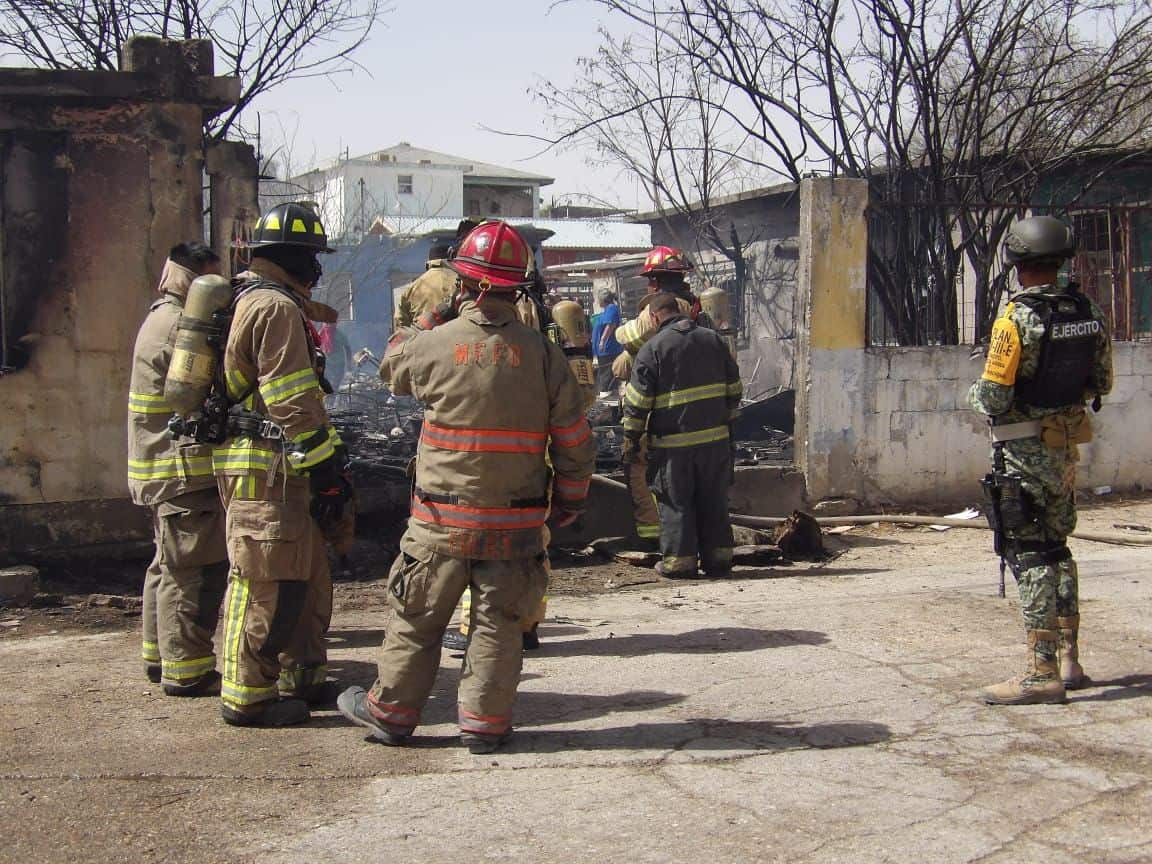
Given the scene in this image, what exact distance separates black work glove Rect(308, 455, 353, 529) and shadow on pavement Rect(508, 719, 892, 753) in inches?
45.5

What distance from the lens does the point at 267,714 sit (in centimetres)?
486

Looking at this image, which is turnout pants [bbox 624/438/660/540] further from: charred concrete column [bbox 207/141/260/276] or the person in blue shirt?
the person in blue shirt

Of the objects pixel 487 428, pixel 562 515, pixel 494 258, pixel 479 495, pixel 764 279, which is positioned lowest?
pixel 562 515

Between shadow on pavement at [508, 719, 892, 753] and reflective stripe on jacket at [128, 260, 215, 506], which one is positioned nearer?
shadow on pavement at [508, 719, 892, 753]

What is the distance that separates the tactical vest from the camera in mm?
4996

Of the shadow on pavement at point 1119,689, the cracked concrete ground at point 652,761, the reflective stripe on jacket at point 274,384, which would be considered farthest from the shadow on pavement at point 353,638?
the shadow on pavement at point 1119,689

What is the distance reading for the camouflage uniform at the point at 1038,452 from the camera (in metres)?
5.01

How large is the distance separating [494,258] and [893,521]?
21.9 feet

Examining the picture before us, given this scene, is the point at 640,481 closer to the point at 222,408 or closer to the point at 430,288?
the point at 430,288

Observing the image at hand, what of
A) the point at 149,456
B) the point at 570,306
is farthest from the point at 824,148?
the point at 149,456

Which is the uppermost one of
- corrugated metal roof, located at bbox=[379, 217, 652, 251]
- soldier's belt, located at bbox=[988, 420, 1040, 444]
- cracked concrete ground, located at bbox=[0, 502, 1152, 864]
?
corrugated metal roof, located at bbox=[379, 217, 652, 251]

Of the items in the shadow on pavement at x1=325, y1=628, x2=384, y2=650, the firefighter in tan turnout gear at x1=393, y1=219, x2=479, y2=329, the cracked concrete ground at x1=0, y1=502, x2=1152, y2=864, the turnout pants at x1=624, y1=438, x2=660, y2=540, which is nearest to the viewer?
the cracked concrete ground at x1=0, y1=502, x2=1152, y2=864

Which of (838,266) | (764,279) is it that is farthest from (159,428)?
(764,279)

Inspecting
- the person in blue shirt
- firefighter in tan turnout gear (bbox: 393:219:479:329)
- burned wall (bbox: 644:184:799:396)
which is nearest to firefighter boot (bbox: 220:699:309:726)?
firefighter in tan turnout gear (bbox: 393:219:479:329)
